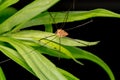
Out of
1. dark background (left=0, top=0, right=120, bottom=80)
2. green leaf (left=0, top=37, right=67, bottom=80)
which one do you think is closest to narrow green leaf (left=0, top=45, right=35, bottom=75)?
green leaf (left=0, top=37, right=67, bottom=80)

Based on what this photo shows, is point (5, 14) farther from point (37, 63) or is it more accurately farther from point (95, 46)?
point (95, 46)

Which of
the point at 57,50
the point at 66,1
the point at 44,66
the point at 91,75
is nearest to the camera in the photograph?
the point at 44,66

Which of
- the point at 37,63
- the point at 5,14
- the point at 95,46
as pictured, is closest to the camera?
the point at 37,63

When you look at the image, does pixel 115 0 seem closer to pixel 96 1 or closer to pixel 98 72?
pixel 96 1

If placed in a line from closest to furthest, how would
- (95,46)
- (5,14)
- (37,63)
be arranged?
(37,63) < (5,14) < (95,46)

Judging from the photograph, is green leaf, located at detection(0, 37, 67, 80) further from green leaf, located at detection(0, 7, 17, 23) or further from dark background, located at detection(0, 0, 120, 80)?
dark background, located at detection(0, 0, 120, 80)

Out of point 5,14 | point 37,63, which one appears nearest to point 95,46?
point 5,14

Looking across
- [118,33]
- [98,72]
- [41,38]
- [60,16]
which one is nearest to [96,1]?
[118,33]
